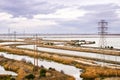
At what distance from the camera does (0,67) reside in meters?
58.9

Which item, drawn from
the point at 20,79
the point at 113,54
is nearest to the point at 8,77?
the point at 20,79

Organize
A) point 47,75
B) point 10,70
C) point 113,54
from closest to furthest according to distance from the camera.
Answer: point 47,75
point 10,70
point 113,54

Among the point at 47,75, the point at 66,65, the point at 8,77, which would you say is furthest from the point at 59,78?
the point at 66,65

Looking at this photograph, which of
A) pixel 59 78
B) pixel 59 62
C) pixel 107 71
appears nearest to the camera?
pixel 59 78

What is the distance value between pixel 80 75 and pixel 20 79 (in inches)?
423

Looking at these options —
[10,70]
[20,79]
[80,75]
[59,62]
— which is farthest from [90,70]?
[59,62]

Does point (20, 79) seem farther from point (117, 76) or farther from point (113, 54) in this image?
point (113, 54)

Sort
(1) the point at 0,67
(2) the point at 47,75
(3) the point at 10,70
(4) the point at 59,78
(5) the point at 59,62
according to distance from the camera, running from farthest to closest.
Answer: (5) the point at 59,62 → (1) the point at 0,67 → (3) the point at 10,70 → (2) the point at 47,75 → (4) the point at 59,78

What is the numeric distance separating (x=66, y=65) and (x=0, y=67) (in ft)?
47.7

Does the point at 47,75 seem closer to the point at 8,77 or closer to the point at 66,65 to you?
the point at 8,77

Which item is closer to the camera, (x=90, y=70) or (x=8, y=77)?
(x=8, y=77)

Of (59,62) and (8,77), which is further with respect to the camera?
(59,62)

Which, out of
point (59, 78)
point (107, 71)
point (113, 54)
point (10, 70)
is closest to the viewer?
point (59, 78)

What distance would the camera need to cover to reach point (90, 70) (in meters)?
47.7
